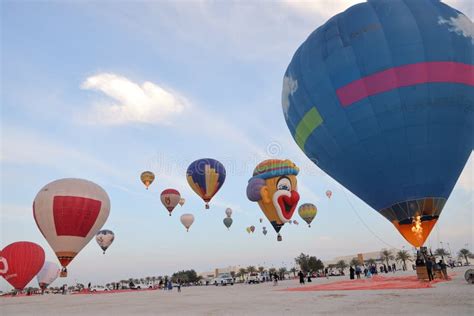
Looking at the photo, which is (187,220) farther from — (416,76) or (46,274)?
(416,76)

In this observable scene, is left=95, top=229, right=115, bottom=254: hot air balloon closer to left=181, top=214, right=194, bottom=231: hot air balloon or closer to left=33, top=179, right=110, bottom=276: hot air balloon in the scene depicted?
left=181, top=214, right=194, bottom=231: hot air balloon

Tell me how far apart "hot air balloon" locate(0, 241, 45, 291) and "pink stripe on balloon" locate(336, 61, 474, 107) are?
40.3 meters

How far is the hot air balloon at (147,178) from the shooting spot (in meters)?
44.7

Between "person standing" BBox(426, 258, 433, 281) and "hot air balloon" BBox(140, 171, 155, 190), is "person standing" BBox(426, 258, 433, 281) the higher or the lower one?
the lower one

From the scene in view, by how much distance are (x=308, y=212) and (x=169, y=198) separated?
1712cm

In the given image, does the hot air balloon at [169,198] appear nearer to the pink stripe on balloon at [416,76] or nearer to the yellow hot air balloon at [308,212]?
the yellow hot air balloon at [308,212]

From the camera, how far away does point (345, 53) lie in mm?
17469

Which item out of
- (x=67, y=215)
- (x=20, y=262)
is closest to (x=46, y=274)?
(x=20, y=262)

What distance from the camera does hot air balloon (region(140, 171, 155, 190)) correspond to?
44.7 metres

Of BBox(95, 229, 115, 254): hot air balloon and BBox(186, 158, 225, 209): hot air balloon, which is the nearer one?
BBox(186, 158, 225, 209): hot air balloon

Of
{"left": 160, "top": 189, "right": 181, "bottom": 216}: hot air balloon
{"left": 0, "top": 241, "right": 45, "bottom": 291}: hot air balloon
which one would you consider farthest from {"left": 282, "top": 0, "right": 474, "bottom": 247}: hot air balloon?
{"left": 0, "top": 241, "right": 45, "bottom": 291}: hot air balloon

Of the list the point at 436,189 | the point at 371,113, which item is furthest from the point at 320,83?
the point at 436,189

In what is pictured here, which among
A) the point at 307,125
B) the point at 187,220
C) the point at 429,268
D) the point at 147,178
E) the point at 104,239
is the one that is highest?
the point at 147,178

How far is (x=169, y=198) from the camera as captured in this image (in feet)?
148
